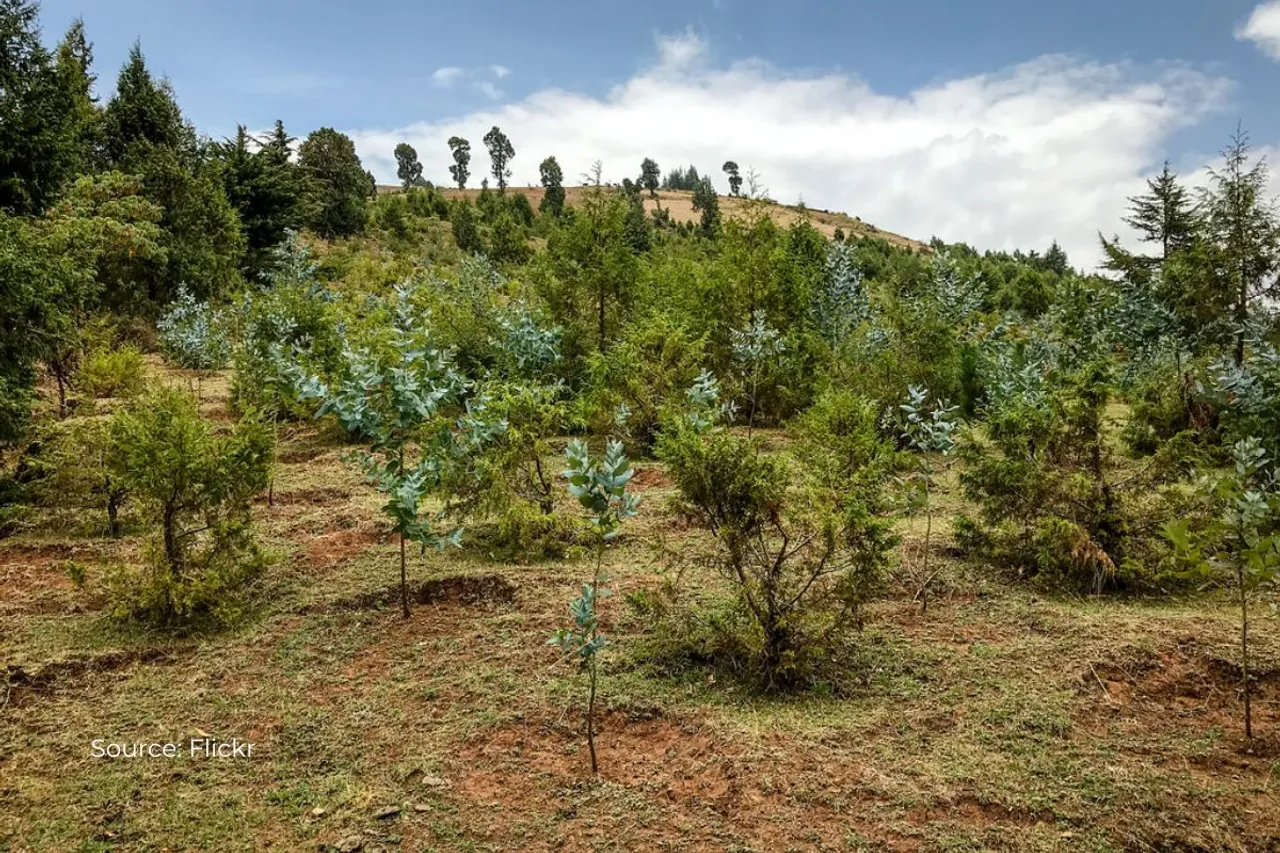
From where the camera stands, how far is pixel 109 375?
32.2ft

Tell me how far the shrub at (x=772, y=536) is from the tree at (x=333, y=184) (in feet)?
96.4

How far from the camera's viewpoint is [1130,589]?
484 cm

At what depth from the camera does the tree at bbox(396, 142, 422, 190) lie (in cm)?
6606

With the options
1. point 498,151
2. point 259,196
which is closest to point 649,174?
point 498,151

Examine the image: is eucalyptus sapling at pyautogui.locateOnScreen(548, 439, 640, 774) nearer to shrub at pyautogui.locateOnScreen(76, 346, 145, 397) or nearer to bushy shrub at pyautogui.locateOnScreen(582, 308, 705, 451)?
bushy shrub at pyautogui.locateOnScreen(582, 308, 705, 451)

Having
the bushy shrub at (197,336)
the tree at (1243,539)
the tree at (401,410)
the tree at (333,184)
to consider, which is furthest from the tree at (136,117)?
the tree at (1243,539)

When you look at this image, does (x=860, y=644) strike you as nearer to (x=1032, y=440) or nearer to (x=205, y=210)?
(x=1032, y=440)

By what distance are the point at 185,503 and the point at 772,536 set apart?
10.9 feet

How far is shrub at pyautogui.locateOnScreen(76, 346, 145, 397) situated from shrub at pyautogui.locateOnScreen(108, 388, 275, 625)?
5.85m

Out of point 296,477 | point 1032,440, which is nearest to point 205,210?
point 296,477

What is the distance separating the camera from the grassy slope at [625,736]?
2.71m

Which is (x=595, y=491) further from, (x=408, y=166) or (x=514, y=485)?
(x=408, y=166)

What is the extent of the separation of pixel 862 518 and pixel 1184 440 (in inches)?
121

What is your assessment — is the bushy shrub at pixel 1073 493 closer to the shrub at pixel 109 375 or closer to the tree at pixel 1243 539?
the tree at pixel 1243 539
